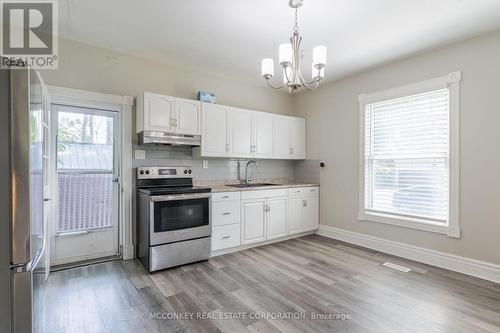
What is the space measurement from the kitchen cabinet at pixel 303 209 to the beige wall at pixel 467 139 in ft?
1.69

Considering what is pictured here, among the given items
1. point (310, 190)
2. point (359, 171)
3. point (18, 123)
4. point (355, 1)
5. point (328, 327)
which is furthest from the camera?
point (310, 190)

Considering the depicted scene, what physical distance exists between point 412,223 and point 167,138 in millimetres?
3335

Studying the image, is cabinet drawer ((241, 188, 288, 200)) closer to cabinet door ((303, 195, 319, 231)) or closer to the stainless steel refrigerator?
cabinet door ((303, 195, 319, 231))

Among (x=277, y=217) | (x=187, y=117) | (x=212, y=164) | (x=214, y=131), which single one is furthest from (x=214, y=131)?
(x=277, y=217)

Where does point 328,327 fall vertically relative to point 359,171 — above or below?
below

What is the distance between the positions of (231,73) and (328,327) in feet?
11.4

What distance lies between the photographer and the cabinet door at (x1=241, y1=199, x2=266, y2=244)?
11.8 ft

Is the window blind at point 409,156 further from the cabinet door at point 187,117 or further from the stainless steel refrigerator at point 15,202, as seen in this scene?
the stainless steel refrigerator at point 15,202

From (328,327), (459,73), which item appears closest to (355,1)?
(459,73)

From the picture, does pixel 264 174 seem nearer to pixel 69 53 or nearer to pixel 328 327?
pixel 328 327

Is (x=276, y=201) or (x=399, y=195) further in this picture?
(x=276, y=201)

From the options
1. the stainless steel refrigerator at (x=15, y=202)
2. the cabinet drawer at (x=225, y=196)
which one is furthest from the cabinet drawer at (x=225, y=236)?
the stainless steel refrigerator at (x=15, y=202)

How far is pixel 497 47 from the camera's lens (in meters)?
2.65

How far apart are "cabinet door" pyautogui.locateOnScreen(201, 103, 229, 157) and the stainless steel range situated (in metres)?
0.63
